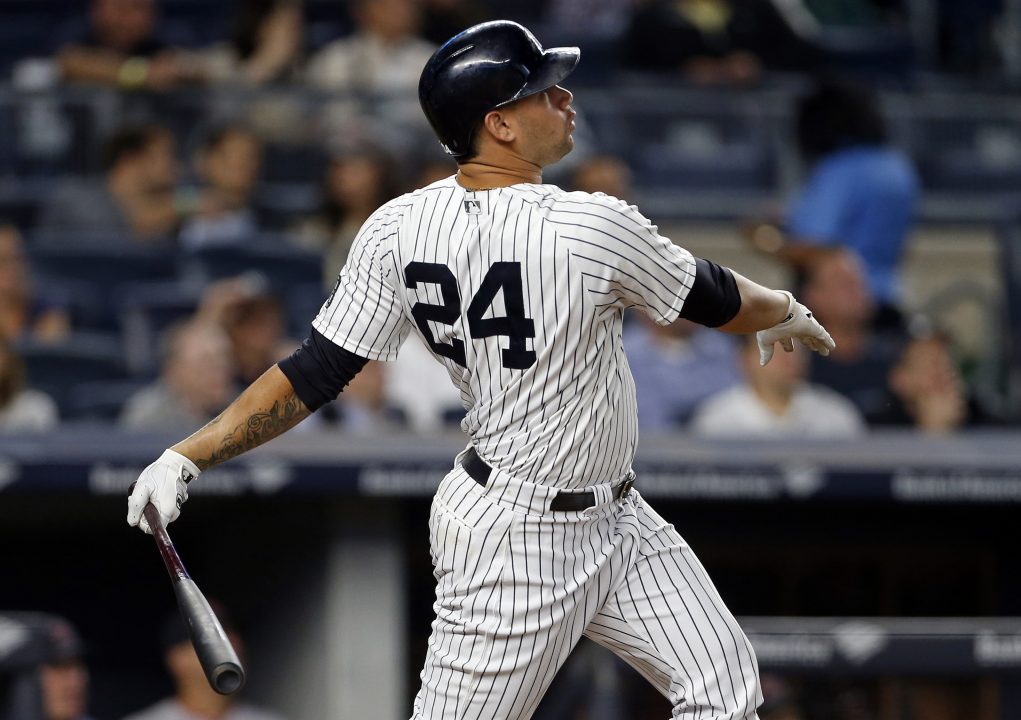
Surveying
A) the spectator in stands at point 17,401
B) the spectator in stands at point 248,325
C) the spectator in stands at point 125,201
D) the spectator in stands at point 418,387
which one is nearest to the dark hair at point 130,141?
the spectator in stands at point 125,201

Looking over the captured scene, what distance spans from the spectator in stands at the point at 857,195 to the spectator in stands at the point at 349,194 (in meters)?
1.46

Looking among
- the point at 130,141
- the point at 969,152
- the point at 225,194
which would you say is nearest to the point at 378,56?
the point at 225,194

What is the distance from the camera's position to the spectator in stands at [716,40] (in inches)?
346

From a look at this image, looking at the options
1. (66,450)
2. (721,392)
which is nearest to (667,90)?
(721,392)

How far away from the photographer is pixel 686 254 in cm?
317

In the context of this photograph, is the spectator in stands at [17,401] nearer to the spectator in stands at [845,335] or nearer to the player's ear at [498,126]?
the spectator in stands at [845,335]

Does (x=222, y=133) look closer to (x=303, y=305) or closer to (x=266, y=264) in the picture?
(x=266, y=264)

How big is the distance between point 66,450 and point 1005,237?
4.09 metres

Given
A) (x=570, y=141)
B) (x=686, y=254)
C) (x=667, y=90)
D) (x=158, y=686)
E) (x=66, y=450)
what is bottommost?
(x=158, y=686)

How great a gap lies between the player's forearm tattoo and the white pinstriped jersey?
15 cm

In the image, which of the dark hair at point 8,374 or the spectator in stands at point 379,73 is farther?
the spectator in stands at point 379,73

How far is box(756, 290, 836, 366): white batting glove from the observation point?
3307mm

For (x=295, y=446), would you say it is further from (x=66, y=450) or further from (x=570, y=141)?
(x=570, y=141)

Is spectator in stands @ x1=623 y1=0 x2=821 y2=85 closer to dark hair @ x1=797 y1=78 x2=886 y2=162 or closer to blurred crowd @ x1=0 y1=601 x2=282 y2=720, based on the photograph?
dark hair @ x1=797 y1=78 x2=886 y2=162
